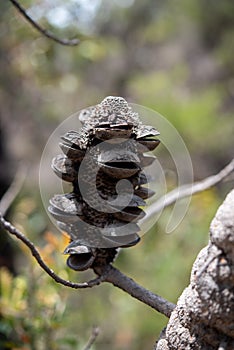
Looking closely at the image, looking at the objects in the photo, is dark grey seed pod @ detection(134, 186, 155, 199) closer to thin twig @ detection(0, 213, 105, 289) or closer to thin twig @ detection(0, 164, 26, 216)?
thin twig @ detection(0, 213, 105, 289)

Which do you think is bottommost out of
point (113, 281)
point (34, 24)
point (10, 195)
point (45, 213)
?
point (45, 213)

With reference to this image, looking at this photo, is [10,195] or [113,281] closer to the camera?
[113,281]

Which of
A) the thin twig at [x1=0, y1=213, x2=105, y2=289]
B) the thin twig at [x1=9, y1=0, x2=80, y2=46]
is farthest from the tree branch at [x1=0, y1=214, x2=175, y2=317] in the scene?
the thin twig at [x1=9, y1=0, x2=80, y2=46]

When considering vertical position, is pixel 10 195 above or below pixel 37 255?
below

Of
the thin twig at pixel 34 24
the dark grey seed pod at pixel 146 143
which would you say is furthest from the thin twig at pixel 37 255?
the thin twig at pixel 34 24

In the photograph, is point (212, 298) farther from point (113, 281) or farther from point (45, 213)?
point (45, 213)

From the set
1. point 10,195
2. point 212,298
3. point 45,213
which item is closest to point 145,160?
point 212,298

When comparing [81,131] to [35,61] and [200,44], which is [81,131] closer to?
[35,61]
